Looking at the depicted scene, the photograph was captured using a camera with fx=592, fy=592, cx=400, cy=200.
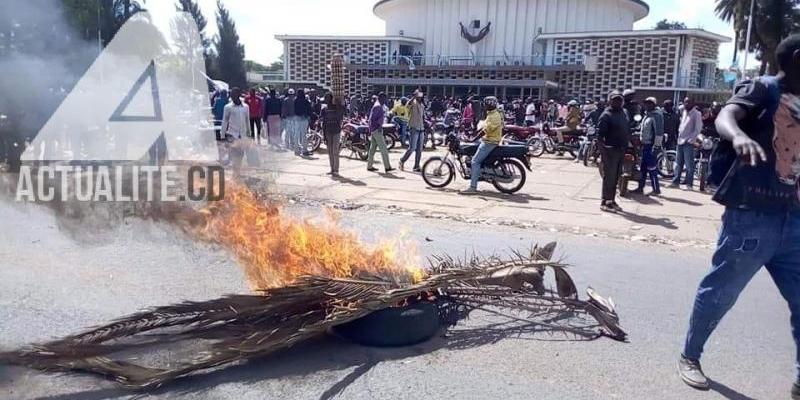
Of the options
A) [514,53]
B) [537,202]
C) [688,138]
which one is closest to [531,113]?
[688,138]

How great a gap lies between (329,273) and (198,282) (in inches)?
62.9

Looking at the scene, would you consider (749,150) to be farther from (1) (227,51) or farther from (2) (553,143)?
(1) (227,51)

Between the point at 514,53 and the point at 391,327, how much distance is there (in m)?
51.0

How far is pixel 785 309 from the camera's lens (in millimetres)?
4551

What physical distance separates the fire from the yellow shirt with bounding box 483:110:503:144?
561 centimetres

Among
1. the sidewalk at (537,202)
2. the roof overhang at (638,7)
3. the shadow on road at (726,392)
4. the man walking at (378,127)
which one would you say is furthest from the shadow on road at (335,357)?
the roof overhang at (638,7)

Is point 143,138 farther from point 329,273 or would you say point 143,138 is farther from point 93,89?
point 329,273

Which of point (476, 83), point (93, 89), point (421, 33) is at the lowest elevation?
point (93, 89)

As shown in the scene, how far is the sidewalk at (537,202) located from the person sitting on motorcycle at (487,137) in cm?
36

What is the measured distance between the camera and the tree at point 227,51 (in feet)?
126

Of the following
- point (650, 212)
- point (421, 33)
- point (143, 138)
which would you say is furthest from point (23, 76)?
point (421, 33)

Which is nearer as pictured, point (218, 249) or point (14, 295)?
point (14, 295)

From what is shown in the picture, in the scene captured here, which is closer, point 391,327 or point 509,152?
point 391,327

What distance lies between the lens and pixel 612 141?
865 centimetres
